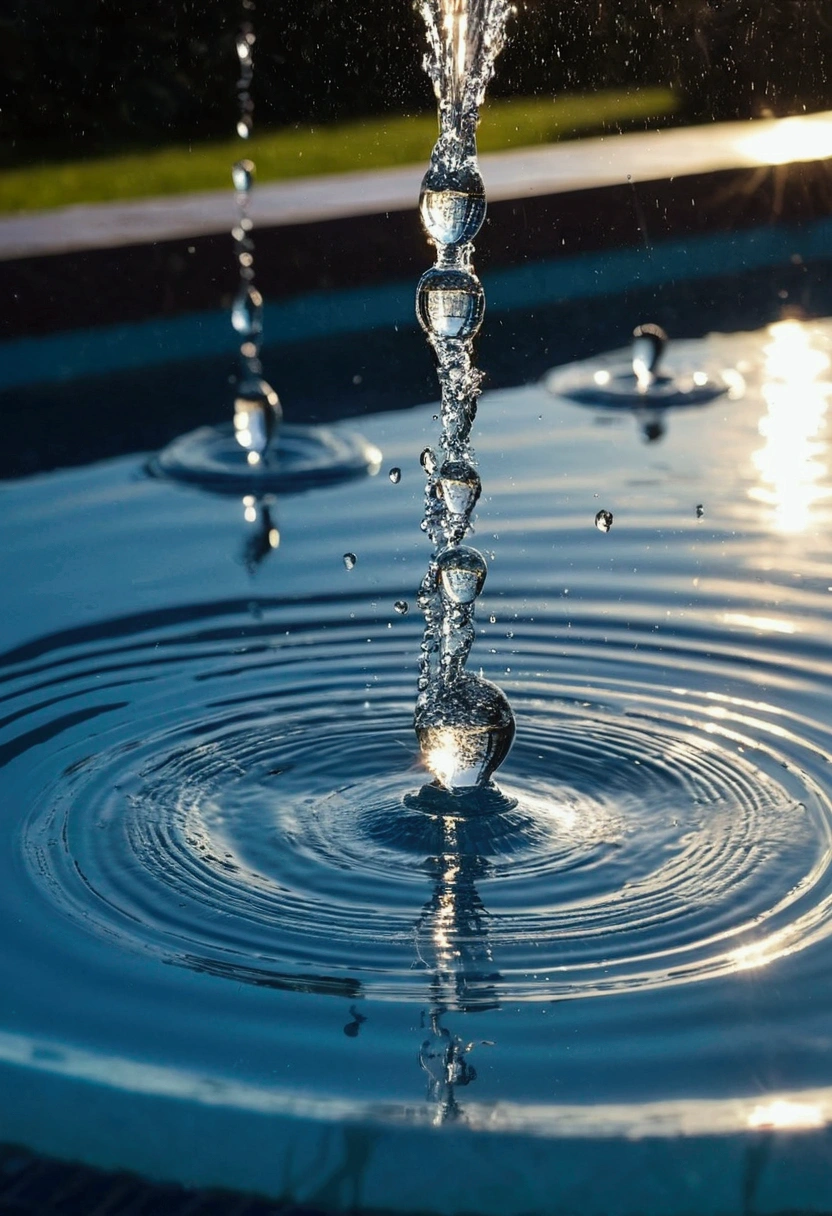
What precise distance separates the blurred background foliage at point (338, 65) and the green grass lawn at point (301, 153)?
12 centimetres

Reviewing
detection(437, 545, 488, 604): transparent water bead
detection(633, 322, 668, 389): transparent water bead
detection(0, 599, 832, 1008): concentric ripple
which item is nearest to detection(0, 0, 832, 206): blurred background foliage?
detection(633, 322, 668, 389): transparent water bead

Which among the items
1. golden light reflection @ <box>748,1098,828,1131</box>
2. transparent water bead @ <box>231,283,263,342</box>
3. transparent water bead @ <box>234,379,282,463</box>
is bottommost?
golden light reflection @ <box>748,1098,828,1131</box>

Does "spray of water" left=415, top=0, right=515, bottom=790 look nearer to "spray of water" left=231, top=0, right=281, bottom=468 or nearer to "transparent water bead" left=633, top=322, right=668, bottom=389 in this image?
"spray of water" left=231, top=0, right=281, bottom=468

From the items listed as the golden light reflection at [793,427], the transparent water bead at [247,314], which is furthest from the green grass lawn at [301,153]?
the golden light reflection at [793,427]

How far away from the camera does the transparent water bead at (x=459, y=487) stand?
345 cm

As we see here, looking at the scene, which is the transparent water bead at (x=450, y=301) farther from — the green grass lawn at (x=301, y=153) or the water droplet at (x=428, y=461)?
the green grass lawn at (x=301, y=153)

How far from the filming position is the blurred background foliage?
1371cm

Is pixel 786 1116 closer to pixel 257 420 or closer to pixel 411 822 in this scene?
pixel 411 822

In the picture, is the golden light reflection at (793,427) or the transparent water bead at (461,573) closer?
the transparent water bead at (461,573)

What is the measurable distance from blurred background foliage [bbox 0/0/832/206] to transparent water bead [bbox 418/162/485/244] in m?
8.71

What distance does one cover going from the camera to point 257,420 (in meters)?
6.14

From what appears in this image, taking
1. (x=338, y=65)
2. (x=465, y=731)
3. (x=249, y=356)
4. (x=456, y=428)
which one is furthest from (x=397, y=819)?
(x=338, y=65)

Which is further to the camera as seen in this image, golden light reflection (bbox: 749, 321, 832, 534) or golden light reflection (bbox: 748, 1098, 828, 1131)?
golden light reflection (bbox: 749, 321, 832, 534)

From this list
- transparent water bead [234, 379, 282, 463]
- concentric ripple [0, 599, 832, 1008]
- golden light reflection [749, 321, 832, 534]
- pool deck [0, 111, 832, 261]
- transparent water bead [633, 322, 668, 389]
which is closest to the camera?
concentric ripple [0, 599, 832, 1008]
